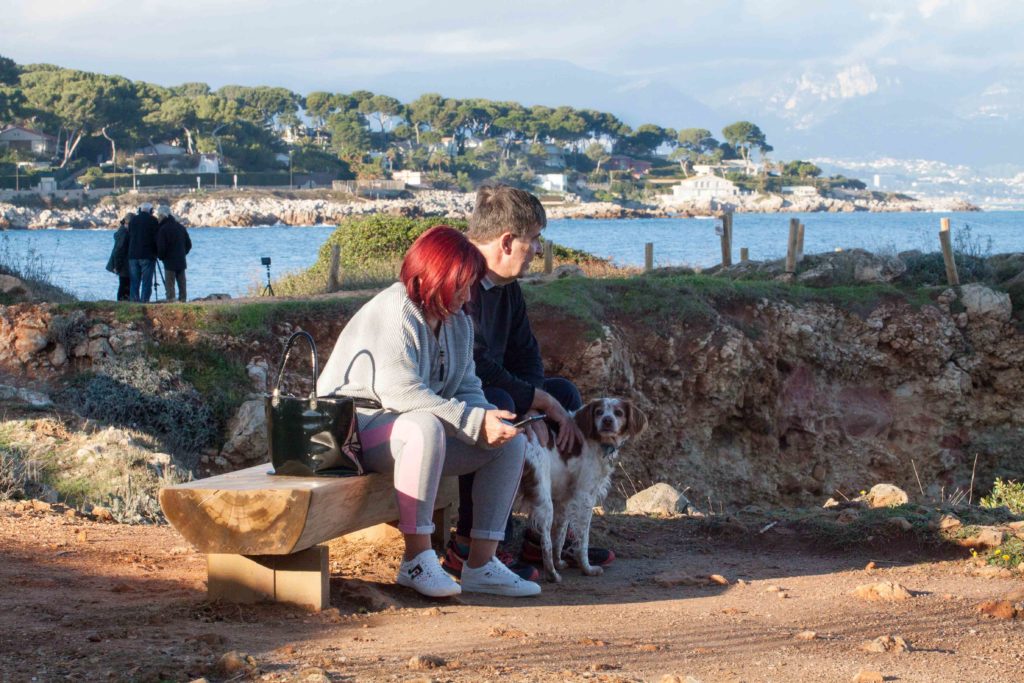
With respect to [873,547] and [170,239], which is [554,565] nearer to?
[873,547]

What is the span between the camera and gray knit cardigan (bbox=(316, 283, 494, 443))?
511 cm

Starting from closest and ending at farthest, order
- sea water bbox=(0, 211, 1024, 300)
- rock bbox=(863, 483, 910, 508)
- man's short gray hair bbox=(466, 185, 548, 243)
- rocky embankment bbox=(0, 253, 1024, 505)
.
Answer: man's short gray hair bbox=(466, 185, 548, 243)
rock bbox=(863, 483, 910, 508)
rocky embankment bbox=(0, 253, 1024, 505)
sea water bbox=(0, 211, 1024, 300)

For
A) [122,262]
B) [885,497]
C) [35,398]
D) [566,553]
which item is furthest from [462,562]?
[122,262]

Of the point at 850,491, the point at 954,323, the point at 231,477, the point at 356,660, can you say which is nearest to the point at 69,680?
the point at 356,660

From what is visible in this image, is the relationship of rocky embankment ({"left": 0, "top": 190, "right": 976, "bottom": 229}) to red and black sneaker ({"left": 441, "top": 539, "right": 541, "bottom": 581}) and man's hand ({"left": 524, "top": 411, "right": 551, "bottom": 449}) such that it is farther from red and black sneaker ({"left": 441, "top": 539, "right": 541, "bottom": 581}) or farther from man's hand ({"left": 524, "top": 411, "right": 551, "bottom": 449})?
red and black sneaker ({"left": 441, "top": 539, "right": 541, "bottom": 581})

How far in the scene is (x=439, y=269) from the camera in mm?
5129

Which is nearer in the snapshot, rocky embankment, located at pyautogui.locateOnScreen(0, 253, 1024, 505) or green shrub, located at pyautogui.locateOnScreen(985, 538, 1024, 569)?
green shrub, located at pyautogui.locateOnScreen(985, 538, 1024, 569)

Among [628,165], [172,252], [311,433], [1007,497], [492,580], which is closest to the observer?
[311,433]

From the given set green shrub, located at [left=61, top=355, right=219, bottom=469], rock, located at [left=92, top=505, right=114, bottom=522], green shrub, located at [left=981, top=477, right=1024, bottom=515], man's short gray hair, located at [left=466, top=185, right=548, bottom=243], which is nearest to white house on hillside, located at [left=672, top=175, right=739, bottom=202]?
green shrub, located at [left=61, top=355, right=219, bottom=469]

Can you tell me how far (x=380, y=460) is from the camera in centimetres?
517

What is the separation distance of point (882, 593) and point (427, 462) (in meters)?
2.60

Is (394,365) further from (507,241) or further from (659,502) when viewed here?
(659,502)

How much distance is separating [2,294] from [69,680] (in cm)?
1232

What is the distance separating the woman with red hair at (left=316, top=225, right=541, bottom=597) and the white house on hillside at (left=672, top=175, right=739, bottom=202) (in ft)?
383
